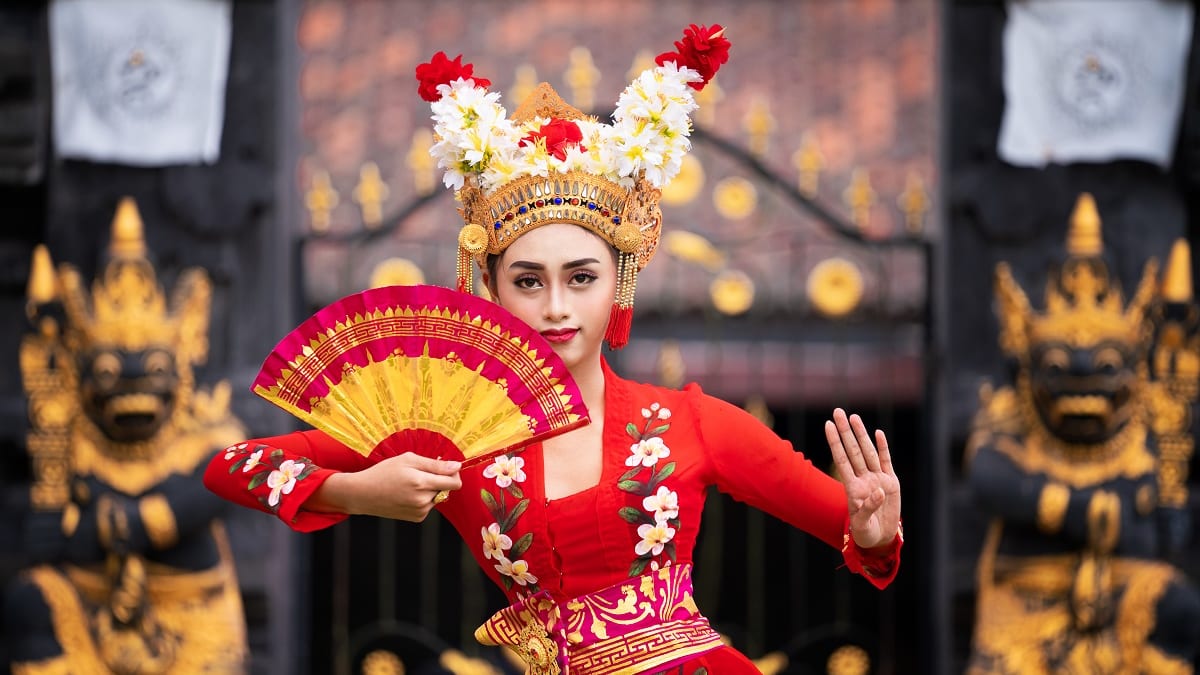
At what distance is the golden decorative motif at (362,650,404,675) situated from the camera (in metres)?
7.43

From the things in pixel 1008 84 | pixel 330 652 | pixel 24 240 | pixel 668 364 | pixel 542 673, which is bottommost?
pixel 330 652

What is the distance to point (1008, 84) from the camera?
7238 millimetres

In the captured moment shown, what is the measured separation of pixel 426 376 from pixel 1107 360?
4.06 meters

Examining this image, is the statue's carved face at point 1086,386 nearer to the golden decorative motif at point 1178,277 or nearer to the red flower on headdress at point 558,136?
the golden decorative motif at point 1178,277

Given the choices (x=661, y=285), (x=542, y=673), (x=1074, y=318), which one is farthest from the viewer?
(x=661, y=285)

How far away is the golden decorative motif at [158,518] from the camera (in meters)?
6.72

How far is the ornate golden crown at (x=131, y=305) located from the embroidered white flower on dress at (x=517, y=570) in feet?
11.8

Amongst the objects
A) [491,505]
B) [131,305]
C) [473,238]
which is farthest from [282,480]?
[131,305]

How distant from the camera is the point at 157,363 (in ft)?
22.0

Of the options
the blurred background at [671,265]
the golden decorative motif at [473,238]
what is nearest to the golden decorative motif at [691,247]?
the blurred background at [671,265]

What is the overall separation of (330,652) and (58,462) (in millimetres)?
1580

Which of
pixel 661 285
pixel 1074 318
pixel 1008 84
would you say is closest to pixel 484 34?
pixel 661 285

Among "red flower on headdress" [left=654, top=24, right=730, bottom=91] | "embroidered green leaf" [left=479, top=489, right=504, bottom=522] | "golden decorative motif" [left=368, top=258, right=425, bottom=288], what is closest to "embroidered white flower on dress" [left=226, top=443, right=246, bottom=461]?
"embroidered green leaf" [left=479, top=489, right=504, bottom=522]

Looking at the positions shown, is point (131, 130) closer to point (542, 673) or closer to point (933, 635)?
point (933, 635)
